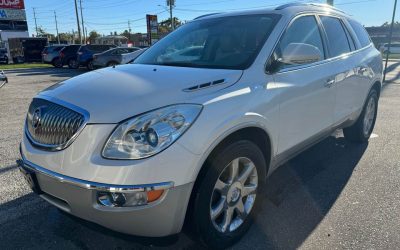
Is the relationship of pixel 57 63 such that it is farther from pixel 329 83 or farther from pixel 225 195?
pixel 225 195

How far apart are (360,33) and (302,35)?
6.60ft

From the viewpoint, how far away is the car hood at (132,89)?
2268 millimetres

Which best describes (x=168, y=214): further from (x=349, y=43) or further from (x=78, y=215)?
(x=349, y=43)

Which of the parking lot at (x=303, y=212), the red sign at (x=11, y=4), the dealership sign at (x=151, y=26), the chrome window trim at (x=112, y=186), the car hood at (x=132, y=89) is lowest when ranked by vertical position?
the parking lot at (x=303, y=212)

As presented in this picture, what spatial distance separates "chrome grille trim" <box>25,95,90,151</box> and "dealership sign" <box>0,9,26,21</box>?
5040cm

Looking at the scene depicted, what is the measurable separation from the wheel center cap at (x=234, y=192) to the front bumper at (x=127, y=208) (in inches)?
20.7

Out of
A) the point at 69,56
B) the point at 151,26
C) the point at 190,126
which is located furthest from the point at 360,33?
the point at 151,26

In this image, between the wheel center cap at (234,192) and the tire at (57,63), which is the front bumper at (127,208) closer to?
the wheel center cap at (234,192)

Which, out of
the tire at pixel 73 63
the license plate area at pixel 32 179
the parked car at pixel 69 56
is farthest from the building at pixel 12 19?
the license plate area at pixel 32 179

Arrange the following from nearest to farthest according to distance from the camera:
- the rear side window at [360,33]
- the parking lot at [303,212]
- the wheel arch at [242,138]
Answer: the wheel arch at [242,138]
the parking lot at [303,212]
the rear side window at [360,33]

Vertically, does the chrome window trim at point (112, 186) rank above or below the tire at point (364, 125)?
above

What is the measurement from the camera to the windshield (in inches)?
→ 122

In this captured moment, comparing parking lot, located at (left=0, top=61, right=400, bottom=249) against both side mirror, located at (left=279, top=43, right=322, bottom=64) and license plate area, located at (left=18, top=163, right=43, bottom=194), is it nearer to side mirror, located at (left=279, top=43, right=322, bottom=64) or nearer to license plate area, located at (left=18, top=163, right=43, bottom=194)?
license plate area, located at (left=18, top=163, right=43, bottom=194)

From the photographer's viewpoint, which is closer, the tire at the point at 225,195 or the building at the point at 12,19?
the tire at the point at 225,195
